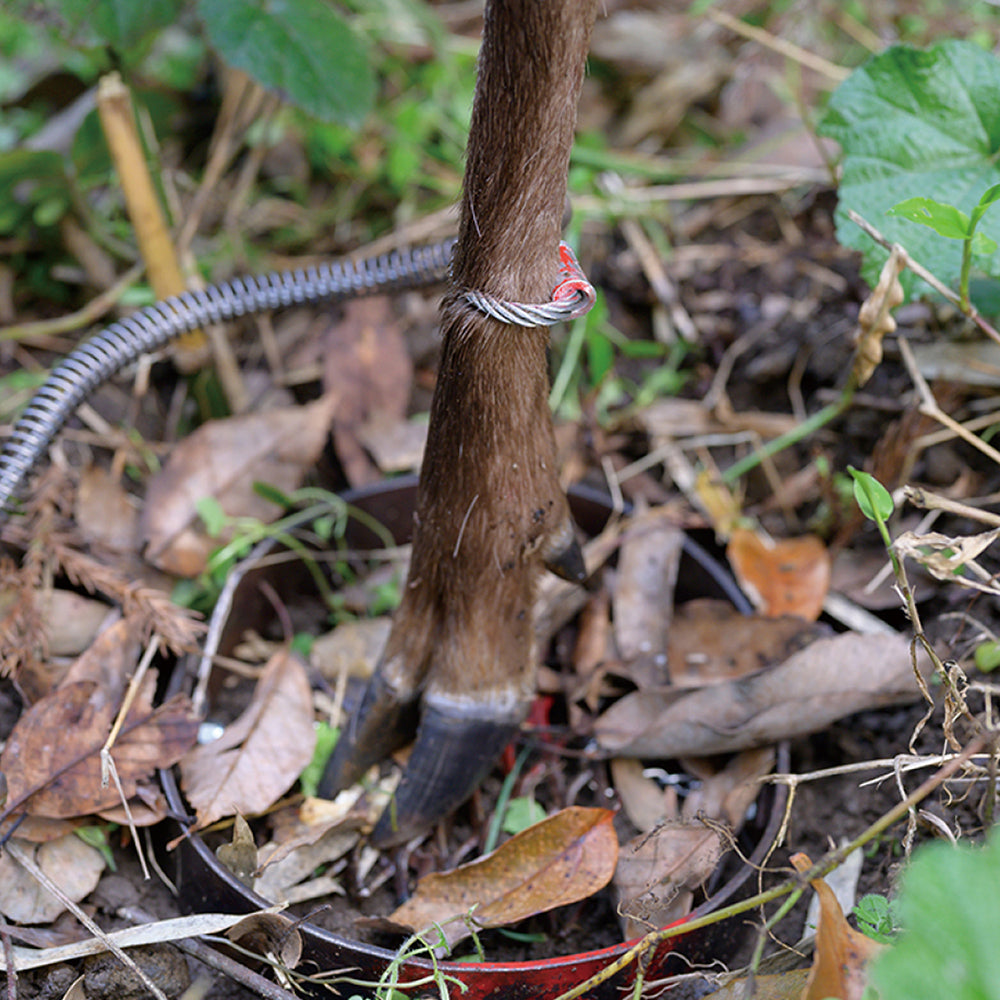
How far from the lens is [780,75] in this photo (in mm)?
2596

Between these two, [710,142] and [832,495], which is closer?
[832,495]

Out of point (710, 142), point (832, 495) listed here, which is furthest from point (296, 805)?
point (710, 142)

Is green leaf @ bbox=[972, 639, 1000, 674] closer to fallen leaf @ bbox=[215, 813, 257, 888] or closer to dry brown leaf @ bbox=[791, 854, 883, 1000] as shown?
dry brown leaf @ bbox=[791, 854, 883, 1000]

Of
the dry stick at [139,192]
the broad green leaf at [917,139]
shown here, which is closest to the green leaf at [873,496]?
the broad green leaf at [917,139]

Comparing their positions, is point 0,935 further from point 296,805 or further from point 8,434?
point 8,434

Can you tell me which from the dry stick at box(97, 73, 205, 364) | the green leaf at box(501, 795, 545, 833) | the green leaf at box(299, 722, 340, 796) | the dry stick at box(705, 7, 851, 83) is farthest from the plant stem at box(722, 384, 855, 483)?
the dry stick at box(97, 73, 205, 364)

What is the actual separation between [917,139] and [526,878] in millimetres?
1217

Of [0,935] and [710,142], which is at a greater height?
[710,142]

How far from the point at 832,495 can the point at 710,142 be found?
128 cm

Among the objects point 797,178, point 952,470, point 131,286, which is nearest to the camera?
point 952,470

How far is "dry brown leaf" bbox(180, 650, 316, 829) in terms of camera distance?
130 centimetres

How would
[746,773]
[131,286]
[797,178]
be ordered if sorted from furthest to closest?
[797,178]
[131,286]
[746,773]

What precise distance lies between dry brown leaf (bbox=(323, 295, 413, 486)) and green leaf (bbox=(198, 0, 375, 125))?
0.40 m

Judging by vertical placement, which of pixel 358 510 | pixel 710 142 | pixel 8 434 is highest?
pixel 710 142
